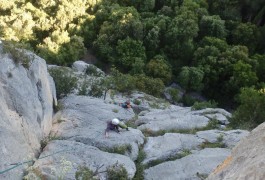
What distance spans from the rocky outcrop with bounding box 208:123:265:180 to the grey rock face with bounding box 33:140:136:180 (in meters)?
6.22

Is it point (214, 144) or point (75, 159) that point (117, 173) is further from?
point (214, 144)

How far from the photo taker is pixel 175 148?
54.3 feet

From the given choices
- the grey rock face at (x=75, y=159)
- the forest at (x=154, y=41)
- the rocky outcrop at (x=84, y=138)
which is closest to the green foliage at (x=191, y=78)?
the forest at (x=154, y=41)

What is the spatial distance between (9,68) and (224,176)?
9.58 meters

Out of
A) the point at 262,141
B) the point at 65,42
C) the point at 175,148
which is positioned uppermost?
the point at 262,141

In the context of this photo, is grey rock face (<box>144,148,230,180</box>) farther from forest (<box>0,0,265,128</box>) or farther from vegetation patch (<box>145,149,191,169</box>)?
forest (<box>0,0,265,128</box>)

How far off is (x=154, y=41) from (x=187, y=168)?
26680mm

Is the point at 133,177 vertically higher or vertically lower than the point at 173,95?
higher

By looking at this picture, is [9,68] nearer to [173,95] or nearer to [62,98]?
[62,98]

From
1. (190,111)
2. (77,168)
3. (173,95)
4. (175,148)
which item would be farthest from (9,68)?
(173,95)

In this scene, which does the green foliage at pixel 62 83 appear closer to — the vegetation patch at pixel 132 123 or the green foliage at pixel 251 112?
the vegetation patch at pixel 132 123

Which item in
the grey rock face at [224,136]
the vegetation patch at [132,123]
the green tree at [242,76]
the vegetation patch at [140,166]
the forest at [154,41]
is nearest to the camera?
the vegetation patch at [140,166]

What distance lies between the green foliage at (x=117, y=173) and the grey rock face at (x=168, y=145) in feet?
6.94

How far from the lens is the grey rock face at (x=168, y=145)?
1611cm
